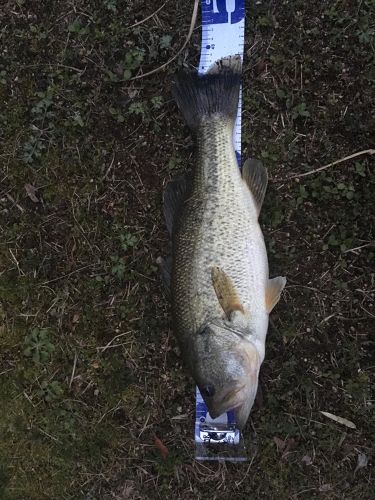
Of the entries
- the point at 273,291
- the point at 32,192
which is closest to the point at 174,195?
the point at 273,291

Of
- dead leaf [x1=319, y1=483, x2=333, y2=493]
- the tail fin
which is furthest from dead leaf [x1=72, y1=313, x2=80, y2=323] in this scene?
dead leaf [x1=319, y1=483, x2=333, y2=493]

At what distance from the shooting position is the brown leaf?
10.4ft

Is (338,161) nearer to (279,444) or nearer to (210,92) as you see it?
(210,92)

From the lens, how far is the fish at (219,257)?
2.53m

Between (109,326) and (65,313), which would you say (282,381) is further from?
(65,313)

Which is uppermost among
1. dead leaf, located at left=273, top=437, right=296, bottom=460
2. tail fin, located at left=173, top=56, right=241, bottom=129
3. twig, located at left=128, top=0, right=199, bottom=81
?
twig, located at left=128, top=0, right=199, bottom=81

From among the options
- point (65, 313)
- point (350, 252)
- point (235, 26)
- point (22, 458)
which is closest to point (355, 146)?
A: point (350, 252)

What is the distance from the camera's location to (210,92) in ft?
9.46

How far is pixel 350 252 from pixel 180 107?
1.31 metres

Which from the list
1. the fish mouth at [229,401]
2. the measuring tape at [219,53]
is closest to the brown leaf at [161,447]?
the measuring tape at [219,53]

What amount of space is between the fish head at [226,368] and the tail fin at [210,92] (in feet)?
3.89

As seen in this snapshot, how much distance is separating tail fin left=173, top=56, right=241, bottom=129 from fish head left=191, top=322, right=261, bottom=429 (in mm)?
1187

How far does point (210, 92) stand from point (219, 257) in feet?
3.15

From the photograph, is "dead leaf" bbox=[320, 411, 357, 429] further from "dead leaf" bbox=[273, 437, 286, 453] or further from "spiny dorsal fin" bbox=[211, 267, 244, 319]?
"spiny dorsal fin" bbox=[211, 267, 244, 319]
